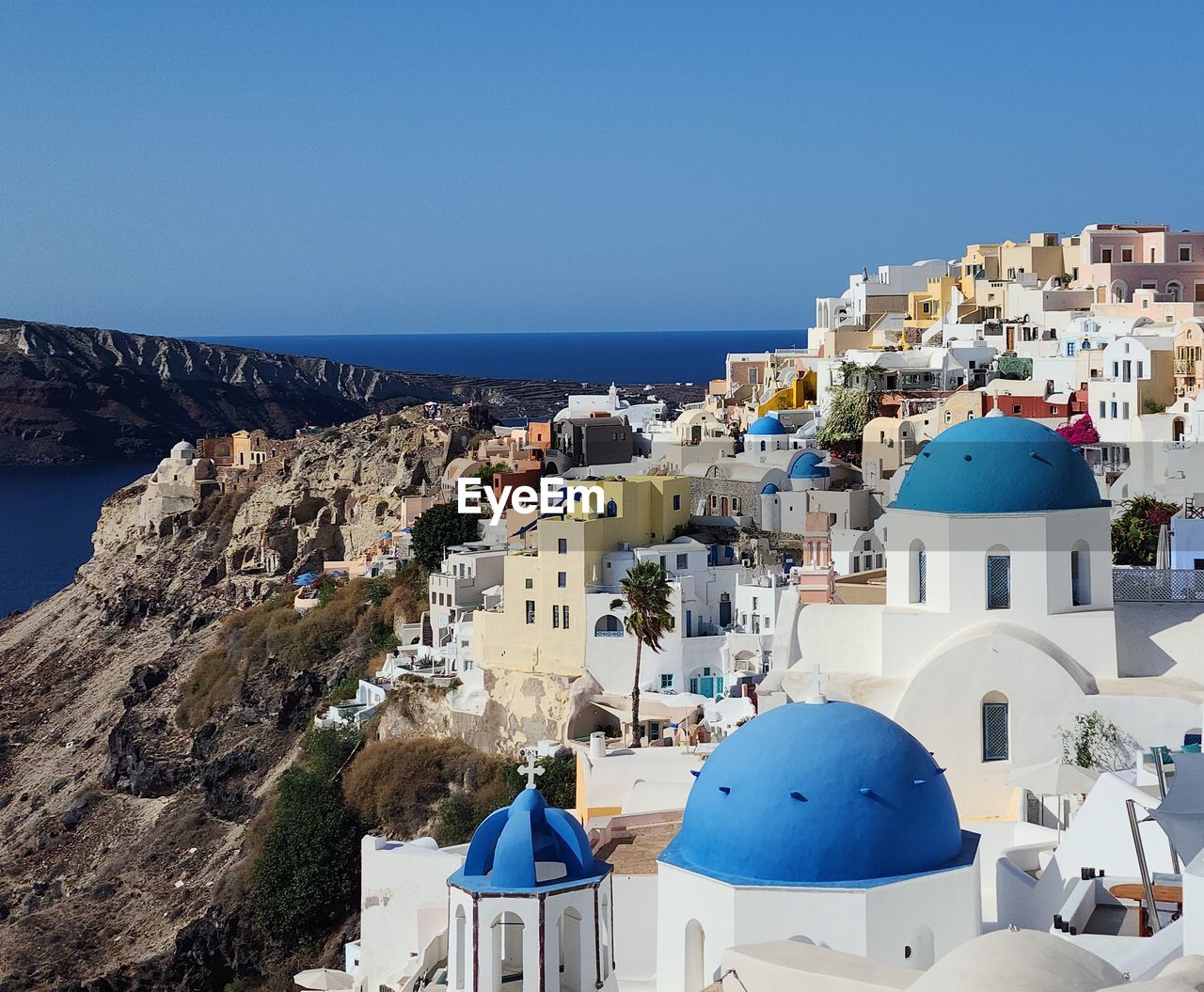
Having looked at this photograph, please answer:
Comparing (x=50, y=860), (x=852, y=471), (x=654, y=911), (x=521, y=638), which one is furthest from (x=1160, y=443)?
(x=50, y=860)

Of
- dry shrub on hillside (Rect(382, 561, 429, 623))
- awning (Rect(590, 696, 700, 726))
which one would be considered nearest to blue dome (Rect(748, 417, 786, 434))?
dry shrub on hillside (Rect(382, 561, 429, 623))

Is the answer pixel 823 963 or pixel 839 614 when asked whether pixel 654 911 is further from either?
pixel 823 963

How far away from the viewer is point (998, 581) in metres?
21.6

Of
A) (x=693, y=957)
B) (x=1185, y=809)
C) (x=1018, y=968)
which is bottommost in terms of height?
(x=693, y=957)

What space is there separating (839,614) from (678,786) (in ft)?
11.0

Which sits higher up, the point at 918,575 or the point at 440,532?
the point at 918,575

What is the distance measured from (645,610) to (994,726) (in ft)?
44.5

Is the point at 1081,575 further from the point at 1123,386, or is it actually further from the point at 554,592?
the point at 1123,386

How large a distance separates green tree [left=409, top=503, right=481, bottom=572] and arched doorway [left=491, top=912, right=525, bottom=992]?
27457 millimetres

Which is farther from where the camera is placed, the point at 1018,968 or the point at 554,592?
the point at 554,592

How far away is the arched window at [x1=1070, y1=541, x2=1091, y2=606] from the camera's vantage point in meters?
21.8

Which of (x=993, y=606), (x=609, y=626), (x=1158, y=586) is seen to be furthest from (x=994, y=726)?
(x=609, y=626)

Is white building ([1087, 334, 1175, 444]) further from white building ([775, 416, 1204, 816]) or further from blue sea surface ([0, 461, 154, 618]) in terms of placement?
blue sea surface ([0, 461, 154, 618])

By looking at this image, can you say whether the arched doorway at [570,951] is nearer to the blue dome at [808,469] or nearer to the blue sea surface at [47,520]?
the blue dome at [808,469]
